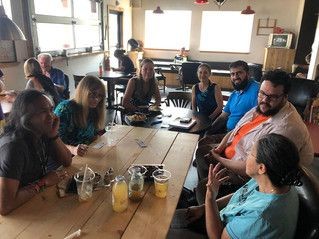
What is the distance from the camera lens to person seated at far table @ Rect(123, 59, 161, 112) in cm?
338

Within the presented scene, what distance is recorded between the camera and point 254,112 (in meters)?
2.25

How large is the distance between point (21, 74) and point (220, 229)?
13.3 feet

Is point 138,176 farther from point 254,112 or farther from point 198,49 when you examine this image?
point 198,49

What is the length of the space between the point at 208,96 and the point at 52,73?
2.40 meters

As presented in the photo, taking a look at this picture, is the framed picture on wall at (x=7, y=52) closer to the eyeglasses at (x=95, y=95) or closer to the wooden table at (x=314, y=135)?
the eyeglasses at (x=95, y=95)

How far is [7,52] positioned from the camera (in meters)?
3.89

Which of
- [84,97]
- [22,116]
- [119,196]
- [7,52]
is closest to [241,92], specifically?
[84,97]

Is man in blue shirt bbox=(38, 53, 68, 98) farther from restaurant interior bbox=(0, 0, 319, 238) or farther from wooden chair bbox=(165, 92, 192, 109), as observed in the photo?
wooden chair bbox=(165, 92, 192, 109)

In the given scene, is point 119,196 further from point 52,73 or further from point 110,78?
point 110,78

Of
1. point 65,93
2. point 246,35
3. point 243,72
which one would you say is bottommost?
point 65,93

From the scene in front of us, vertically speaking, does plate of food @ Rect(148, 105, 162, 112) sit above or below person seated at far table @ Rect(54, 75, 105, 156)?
below

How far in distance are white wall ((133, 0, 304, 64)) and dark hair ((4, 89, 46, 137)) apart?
795cm

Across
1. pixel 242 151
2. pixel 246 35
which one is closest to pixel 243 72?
pixel 242 151

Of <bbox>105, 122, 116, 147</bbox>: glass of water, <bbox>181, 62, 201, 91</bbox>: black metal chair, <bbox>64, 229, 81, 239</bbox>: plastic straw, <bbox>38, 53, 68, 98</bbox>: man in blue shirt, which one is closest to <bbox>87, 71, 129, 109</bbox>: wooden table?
<bbox>38, 53, 68, 98</bbox>: man in blue shirt
